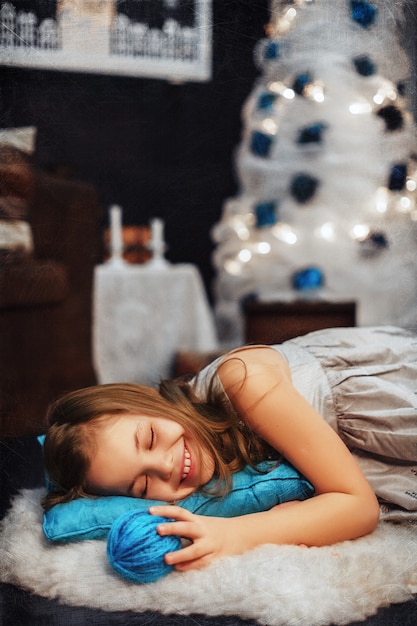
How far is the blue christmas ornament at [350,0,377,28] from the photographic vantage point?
71 centimetres

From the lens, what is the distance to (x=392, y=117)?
747mm

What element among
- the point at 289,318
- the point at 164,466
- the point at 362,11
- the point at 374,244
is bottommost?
the point at 164,466

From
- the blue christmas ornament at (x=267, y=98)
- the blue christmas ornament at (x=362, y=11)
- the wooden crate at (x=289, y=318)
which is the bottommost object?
the wooden crate at (x=289, y=318)

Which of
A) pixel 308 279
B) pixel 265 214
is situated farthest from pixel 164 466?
pixel 265 214

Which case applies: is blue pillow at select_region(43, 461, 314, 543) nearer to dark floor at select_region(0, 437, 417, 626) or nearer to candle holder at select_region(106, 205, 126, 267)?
dark floor at select_region(0, 437, 417, 626)

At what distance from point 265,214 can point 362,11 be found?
39.0 inches

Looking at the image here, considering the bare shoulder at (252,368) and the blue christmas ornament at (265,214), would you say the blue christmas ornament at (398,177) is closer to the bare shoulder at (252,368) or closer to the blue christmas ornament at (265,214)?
the bare shoulder at (252,368)

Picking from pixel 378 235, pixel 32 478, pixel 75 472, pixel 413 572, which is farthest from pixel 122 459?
pixel 378 235

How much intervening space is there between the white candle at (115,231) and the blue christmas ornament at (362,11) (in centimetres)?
41

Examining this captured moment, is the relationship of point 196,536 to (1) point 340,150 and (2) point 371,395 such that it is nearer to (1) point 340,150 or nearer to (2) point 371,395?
(2) point 371,395

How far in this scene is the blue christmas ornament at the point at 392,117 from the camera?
2.43ft

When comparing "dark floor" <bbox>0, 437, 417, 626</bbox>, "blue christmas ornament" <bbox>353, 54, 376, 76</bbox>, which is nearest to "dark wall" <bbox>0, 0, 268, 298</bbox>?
"blue christmas ornament" <bbox>353, 54, 376, 76</bbox>

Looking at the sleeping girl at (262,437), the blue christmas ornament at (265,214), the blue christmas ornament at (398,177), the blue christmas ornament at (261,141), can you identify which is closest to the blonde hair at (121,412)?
the sleeping girl at (262,437)

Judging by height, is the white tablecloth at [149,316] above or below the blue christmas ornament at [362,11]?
below
